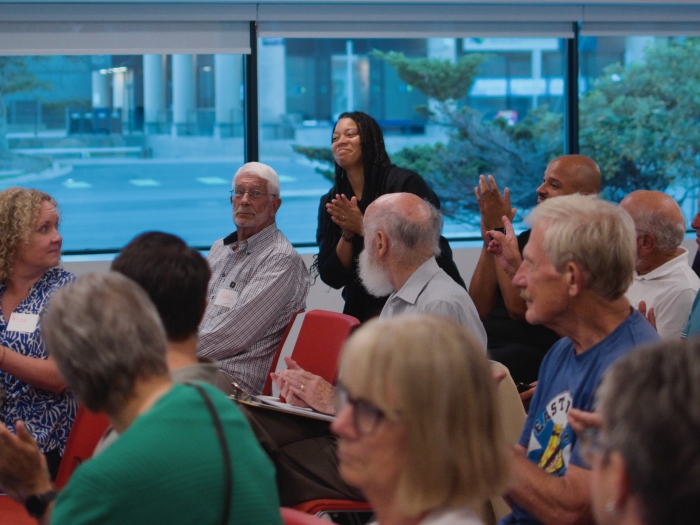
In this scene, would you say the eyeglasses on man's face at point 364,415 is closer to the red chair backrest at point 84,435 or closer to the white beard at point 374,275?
the red chair backrest at point 84,435

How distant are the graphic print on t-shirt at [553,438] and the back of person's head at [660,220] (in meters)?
1.43

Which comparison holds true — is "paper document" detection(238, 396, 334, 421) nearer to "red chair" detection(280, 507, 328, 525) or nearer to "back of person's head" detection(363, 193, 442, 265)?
"back of person's head" detection(363, 193, 442, 265)

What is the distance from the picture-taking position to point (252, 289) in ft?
10.8

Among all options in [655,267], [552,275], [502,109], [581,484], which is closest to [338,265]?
[655,267]

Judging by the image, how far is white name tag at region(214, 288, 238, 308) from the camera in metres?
3.34

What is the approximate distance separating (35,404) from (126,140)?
299 centimetres

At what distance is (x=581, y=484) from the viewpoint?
160 centimetres

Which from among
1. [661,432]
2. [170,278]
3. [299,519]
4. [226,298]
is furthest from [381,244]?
[661,432]

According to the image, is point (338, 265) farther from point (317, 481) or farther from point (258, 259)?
point (317, 481)

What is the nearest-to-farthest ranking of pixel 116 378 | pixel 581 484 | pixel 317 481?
pixel 116 378 < pixel 581 484 < pixel 317 481

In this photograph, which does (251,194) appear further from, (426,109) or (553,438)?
(426,109)

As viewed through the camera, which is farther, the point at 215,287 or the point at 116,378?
the point at 215,287

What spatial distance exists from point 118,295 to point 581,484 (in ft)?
3.12

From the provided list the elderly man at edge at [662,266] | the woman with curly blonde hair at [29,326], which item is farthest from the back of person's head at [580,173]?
the woman with curly blonde hair at [29,326]
